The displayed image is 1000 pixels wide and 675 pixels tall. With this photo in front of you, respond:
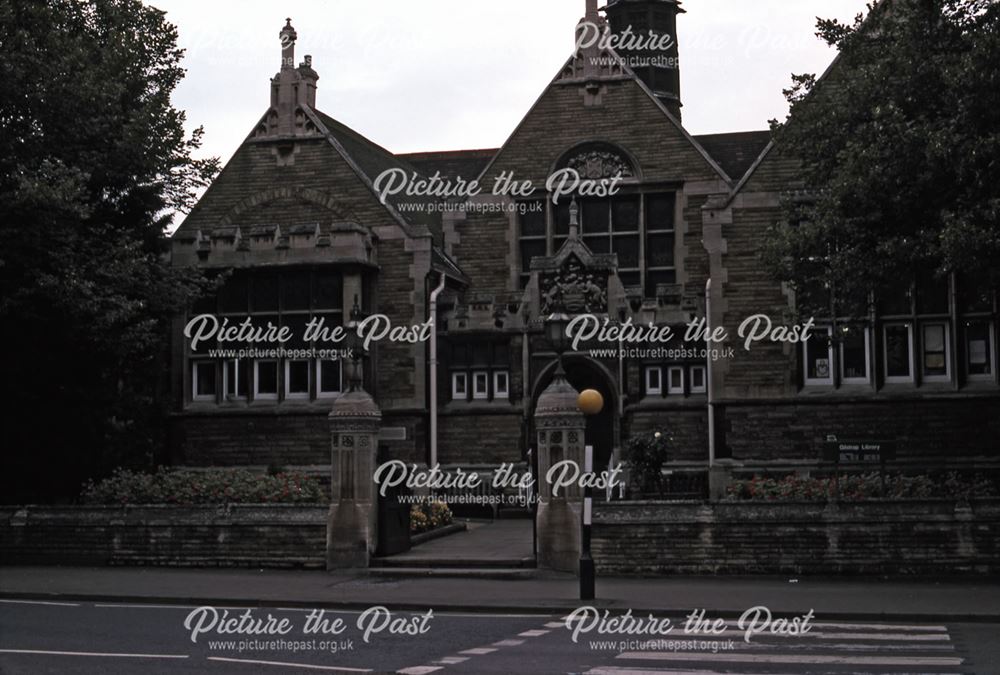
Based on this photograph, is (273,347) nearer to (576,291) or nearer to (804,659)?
(576,291)

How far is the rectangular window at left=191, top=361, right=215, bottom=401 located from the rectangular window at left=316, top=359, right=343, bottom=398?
9.48ft

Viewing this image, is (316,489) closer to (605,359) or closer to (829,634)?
(605,359)

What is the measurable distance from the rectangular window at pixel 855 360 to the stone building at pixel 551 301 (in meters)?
0.04

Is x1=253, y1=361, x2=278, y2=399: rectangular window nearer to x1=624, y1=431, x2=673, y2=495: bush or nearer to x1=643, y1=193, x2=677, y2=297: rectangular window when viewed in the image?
x1=643, y1=193, x2=677, y2=297: rectangular window

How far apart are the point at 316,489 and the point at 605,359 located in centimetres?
861

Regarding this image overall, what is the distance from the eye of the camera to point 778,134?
A: 2492 cm

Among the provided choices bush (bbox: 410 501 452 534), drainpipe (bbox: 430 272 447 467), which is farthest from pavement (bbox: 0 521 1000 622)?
drainpipe (bbox: 430 272 447 467)

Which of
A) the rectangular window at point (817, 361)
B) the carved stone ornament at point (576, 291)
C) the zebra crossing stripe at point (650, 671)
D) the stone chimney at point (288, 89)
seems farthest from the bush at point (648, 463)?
the stone chimney at point (288, 89)

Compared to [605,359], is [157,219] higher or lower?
higher

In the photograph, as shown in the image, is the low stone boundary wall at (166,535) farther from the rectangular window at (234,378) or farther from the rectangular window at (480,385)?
the rectangular window at (480,385)

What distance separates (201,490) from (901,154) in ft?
46.4

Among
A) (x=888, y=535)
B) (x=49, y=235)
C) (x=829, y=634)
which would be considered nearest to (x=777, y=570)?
(x=888, y=535)

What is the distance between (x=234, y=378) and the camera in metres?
33.4

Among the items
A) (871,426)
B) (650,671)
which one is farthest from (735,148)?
(650,671)
